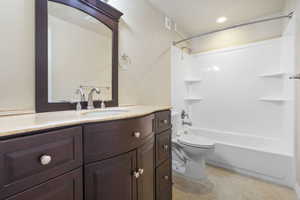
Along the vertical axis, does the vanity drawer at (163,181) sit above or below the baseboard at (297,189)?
above

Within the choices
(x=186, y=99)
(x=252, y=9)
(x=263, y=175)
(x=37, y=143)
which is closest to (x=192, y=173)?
(x=263, y=175)

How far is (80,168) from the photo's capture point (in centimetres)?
70

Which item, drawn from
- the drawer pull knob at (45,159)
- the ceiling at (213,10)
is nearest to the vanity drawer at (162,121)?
the drawer pull knob at (45,159)

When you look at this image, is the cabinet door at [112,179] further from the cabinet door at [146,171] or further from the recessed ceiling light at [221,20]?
the recessed ceiling light at [221,20]

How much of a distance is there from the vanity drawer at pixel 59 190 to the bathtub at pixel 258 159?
2287 mm

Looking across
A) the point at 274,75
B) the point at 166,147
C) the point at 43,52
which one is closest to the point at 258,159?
the point at 274,75

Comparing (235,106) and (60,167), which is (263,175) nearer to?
(235,106)

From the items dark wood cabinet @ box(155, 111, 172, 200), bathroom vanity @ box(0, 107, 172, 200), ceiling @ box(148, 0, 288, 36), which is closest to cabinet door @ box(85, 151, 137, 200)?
bathroom vanity @ box(0, 107, 172, 200)

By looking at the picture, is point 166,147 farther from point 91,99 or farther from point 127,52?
point 127,52

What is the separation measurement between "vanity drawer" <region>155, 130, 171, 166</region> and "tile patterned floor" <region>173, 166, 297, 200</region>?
24.8 inches

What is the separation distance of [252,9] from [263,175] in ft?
7.79

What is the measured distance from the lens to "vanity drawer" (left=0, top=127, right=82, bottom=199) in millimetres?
480

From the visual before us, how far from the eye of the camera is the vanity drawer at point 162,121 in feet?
4.44

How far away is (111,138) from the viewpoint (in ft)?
2.68
